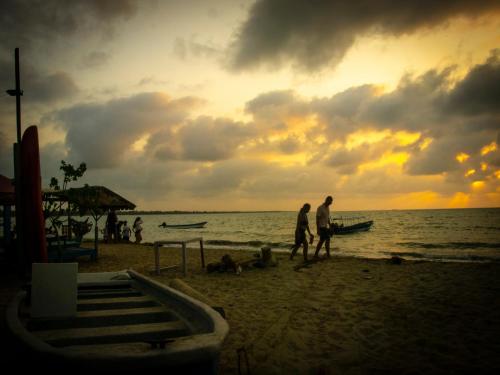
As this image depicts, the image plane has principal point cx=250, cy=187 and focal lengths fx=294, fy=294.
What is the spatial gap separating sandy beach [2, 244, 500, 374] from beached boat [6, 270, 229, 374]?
0.84 meters

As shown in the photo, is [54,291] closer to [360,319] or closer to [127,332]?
[127,332]

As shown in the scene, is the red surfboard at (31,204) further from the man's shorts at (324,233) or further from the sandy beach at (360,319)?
the man's shorts at (324,233)

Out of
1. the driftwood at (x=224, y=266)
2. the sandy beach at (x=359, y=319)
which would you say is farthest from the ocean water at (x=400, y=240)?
the sandy beach at (x=359, y=319)

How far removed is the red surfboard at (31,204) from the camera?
454 centimetres

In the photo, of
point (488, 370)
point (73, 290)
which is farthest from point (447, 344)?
point (73, 290)

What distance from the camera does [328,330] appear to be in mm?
4832

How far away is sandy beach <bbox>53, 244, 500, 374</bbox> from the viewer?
3.78m

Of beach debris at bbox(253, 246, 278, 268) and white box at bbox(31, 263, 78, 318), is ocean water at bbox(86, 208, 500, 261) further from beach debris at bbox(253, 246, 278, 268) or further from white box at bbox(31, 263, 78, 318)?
white box at bbox(31, 263, 78, 318)

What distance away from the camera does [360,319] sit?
17.4 ft

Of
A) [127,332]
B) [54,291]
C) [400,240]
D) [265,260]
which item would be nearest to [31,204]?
[54,291]

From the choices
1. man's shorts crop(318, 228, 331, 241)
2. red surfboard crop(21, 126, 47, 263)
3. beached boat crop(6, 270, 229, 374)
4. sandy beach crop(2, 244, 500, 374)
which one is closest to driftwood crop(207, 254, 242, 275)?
sandy beach crop(2, 244, 500, 374)

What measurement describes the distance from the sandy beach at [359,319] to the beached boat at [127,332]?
0.84 meters

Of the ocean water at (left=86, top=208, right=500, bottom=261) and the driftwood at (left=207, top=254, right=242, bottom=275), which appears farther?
the ocean water at (left=86, top=208, right=500, bottom=261)

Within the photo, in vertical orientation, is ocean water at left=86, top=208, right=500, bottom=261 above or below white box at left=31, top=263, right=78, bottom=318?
below
